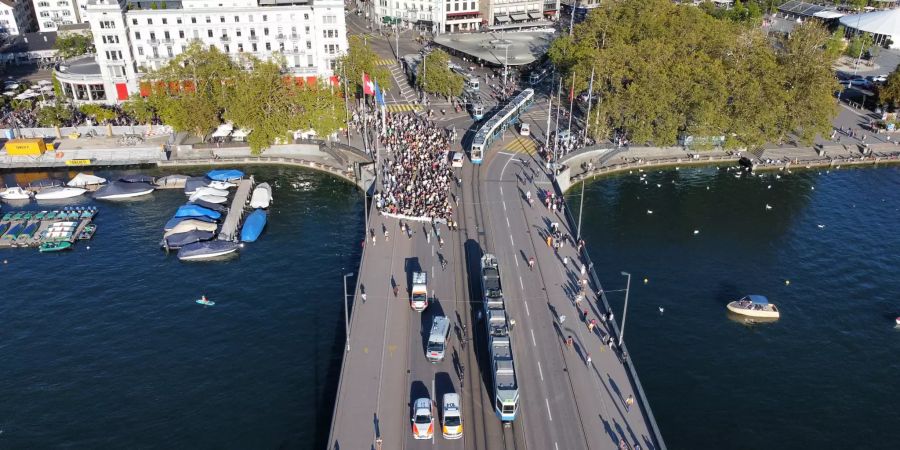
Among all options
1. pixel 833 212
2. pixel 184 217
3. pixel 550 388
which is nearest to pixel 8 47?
pixel 184 217

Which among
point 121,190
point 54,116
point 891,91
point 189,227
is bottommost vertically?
point 189,227

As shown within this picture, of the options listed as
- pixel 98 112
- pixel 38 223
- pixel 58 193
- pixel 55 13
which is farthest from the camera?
pixel 55 13

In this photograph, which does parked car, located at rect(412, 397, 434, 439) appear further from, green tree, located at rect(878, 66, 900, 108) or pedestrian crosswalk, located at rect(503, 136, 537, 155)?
green tree, located at rect(878, 66, 900, 108)

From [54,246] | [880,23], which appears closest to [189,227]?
[54,246]

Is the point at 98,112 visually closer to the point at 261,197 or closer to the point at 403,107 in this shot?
the point at 261,197

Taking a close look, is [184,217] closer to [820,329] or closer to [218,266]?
[218,266]

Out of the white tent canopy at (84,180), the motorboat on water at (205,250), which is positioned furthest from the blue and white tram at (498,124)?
the white tent canopy at (84,180)
